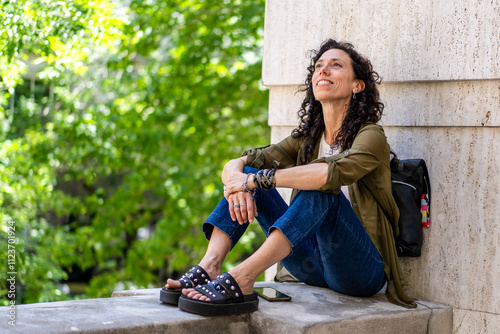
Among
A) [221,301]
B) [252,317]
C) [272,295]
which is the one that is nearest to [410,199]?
[272,295]

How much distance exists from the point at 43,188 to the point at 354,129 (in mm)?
3852

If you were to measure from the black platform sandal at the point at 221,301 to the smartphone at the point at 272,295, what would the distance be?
0.77 feet

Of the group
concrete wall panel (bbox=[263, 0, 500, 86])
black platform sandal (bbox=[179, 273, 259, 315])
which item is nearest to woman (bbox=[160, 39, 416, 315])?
black platform sandal (bbox=[179, 273, 259, 315])

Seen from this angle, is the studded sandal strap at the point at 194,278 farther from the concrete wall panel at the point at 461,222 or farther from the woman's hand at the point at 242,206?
the concrete wall panel at the point at 461,222

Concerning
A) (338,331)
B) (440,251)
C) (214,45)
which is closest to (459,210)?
(440,251)

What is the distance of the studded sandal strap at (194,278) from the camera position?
2.74 m

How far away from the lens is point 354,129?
3072 millimetres

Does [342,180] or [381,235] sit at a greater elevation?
[342,180]

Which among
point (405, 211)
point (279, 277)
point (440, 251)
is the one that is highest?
point (405, 211)

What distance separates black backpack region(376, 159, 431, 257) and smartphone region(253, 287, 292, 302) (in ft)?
2.34

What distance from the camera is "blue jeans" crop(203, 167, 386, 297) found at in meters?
2.62

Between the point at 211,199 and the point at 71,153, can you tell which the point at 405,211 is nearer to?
the point at 211,199

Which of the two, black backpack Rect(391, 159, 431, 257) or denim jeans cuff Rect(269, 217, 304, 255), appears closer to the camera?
denim jeans cuff Rect(269, 217, 304, 255)

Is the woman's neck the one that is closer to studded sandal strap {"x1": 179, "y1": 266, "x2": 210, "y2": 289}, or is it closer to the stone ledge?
the stone ledge
